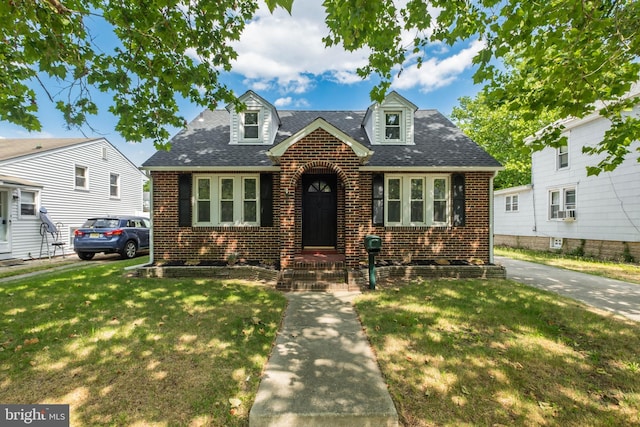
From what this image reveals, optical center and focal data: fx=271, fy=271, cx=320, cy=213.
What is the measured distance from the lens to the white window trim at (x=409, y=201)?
28.6ft

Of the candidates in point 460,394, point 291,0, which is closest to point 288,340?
point 460,394

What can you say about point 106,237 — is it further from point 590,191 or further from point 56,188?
point 590,191

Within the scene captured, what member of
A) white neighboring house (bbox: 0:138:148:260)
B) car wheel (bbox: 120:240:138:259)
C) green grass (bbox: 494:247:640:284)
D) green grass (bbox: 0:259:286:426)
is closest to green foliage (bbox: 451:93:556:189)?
green grass (bbox: 494:247:640:284)

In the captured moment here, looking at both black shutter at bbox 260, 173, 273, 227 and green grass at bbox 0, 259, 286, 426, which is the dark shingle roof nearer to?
black shutter at bbox 260, 173, 273, 227

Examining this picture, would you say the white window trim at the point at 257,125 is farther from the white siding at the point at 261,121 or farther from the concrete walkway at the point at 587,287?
the concrete walkway at the point at 587,287

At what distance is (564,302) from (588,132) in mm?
10746

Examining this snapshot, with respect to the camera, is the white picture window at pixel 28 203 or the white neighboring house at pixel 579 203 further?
the white picture window at pixel 28 203

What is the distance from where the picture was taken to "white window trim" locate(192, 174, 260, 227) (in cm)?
868

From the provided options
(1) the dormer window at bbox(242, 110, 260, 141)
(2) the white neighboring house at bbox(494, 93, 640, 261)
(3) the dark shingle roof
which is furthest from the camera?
(2) the white neighboring house at bbox(494, 93, 640, 261)

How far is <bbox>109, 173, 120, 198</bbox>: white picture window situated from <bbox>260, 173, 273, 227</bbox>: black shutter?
1303 centimetres

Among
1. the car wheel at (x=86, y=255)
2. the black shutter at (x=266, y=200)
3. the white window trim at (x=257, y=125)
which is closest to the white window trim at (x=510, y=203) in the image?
the black shutter at (x=266, y=200)

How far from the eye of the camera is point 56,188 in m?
13.1

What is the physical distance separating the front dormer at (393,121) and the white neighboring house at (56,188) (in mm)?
14115

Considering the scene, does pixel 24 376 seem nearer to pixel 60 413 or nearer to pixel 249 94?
pixel 60 413
